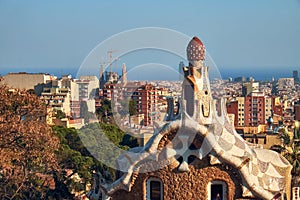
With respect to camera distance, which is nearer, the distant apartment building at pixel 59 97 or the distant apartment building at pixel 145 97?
the distant apartment building at pixel 145 97

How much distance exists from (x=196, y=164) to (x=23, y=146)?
5950mm

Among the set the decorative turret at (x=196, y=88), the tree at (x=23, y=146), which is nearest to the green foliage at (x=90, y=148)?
the tree at (x=23, y=146)

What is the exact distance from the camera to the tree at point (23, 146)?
17.1 metres

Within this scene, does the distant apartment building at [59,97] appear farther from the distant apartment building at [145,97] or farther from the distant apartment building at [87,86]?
the distant apartment building at [145,97]

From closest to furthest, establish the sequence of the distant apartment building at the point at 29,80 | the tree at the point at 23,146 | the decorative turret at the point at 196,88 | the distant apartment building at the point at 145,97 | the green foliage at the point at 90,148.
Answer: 1. the decorative turret at the point at 196,88
2. the tree at the point at 23,146
3. the green foliage at the point at 90,148
4. the distant apartment building at the point at 145,97
5. the distant apartment building at the point at 29,80

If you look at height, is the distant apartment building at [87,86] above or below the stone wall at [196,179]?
above

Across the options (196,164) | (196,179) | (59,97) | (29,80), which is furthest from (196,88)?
(29,80)

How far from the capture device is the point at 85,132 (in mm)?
28688

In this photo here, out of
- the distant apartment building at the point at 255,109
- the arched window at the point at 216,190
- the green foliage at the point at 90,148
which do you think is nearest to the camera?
the arched window at the point at 216,190

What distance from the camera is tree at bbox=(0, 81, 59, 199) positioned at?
17.1 metres

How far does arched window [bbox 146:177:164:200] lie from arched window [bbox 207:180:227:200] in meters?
0.91

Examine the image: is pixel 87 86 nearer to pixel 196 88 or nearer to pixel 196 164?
pixel 196 88

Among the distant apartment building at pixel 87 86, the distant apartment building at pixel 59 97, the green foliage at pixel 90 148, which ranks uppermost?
the distant apartment building at pixel 87 86

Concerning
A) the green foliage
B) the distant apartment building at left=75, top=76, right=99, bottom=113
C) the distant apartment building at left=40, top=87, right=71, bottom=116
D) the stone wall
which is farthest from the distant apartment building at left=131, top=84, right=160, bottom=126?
the stone wall
